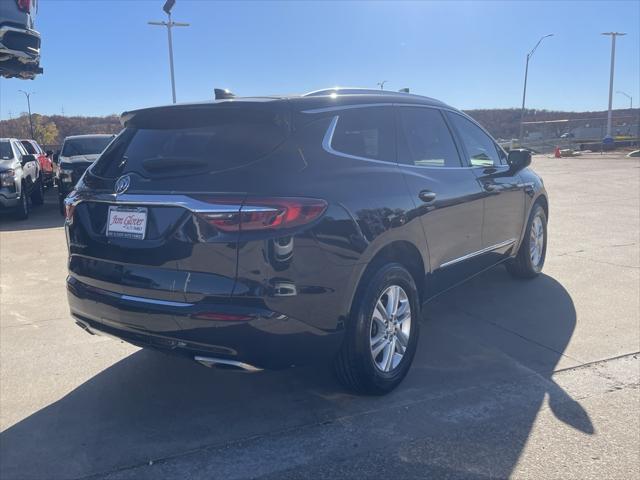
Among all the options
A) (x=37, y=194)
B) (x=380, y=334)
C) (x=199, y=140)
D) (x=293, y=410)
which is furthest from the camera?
(x=37, y=194)

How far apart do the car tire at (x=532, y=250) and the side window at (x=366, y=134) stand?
272 centimetres

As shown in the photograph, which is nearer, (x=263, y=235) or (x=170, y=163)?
(x=263, y=235)

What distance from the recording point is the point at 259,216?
117 inches

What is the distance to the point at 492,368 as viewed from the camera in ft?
13.8

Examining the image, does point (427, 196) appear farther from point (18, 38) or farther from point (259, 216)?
point (18, 38)

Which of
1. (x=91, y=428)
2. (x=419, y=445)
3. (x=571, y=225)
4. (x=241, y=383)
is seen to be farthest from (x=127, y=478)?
(x=571, y=225)

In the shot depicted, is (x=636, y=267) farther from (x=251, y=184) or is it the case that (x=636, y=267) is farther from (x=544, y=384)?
(x=251, y=184)

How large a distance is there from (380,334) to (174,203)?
1.52 metres

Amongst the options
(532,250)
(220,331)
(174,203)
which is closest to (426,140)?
(174,203)

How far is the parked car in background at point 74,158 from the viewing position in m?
12.5

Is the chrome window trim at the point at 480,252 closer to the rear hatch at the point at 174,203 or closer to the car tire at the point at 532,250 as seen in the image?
the car tire at the point at 532,250

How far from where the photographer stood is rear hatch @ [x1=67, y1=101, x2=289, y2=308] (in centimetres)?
303

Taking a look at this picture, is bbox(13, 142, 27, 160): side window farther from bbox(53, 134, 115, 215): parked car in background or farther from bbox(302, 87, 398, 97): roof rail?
bbox(302, 87, 398, 97): roof rail

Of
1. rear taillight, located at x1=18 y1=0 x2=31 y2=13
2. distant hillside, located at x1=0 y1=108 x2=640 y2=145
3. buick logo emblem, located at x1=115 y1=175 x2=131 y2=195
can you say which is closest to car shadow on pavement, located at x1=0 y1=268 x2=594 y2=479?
buick logo emblem, located at x1=115 y1=175 x2=131 y2=195
